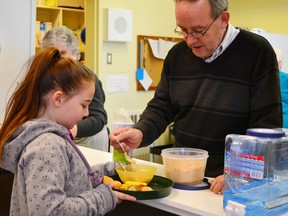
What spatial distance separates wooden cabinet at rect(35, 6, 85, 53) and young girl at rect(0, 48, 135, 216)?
373 cm

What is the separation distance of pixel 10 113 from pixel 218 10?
0.87 meters

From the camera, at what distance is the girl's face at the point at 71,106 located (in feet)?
4.18

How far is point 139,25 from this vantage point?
4305 millimetres

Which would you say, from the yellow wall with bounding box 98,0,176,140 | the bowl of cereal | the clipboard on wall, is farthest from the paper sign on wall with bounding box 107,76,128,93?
the bowl of cereal

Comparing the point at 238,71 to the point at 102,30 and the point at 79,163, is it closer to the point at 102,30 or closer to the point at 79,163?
the point at 79,163

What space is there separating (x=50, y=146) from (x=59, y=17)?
423cm

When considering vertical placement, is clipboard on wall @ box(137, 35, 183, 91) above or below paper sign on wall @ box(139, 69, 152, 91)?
above

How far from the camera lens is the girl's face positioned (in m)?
1.27

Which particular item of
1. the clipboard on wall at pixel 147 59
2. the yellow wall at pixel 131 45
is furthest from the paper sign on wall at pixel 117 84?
the clipboard on wall at pixel 147 59

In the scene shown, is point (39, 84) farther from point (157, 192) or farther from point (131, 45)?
point (131, 45)

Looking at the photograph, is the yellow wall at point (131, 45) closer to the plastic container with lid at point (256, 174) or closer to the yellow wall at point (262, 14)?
the yellow wall at point (262, 14)

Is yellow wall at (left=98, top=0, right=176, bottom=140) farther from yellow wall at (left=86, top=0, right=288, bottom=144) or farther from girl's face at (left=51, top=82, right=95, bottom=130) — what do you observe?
girl's face at (left=51, top=82, right=95, bottom=130)

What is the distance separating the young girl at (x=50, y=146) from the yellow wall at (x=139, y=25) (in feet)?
8.84

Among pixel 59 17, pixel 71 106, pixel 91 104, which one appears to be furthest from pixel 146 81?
pixel 71 106
